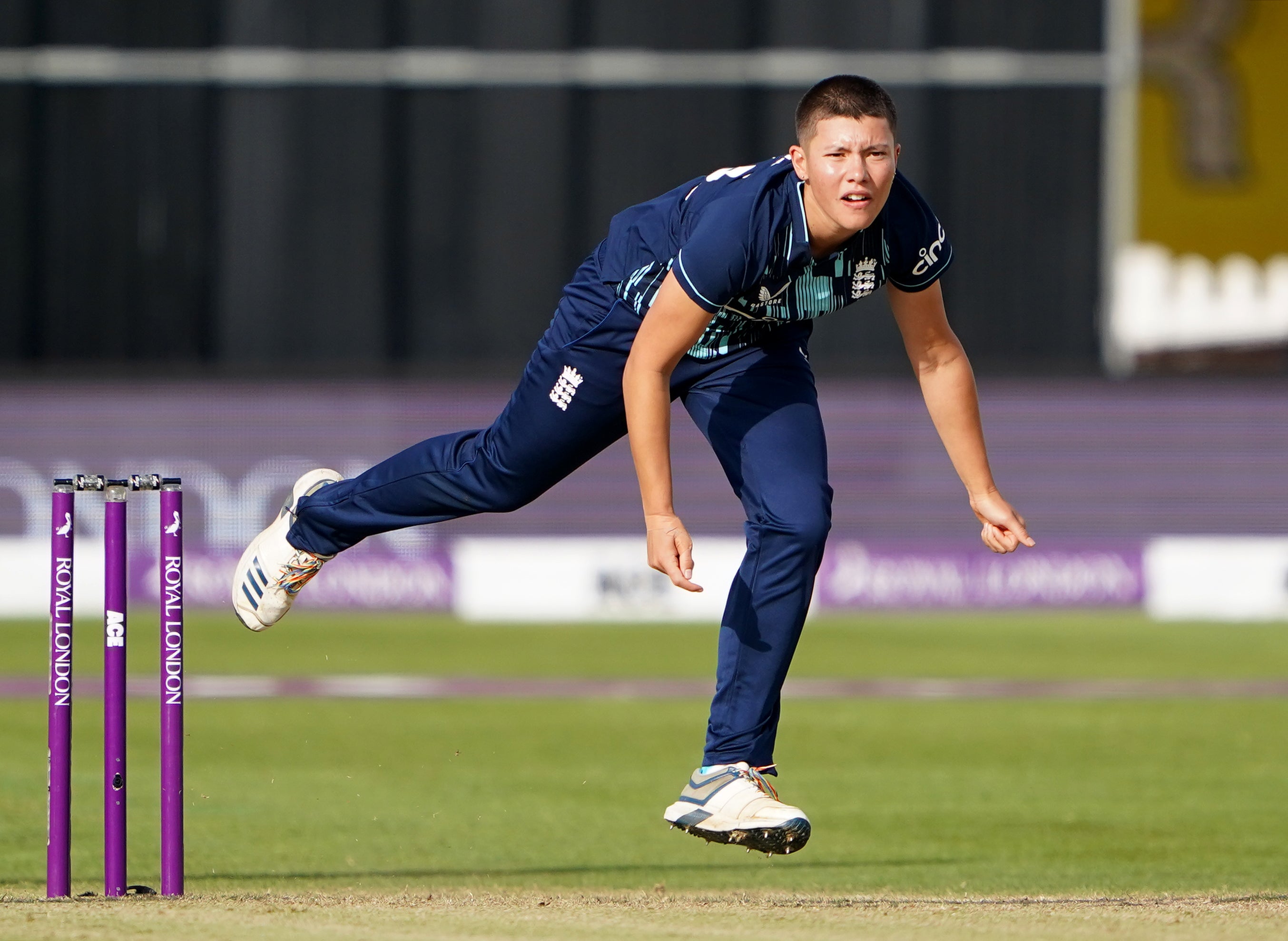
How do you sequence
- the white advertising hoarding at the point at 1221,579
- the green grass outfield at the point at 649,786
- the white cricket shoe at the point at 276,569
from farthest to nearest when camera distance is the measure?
the white advertising hoarding at the point at 1221,579 < the green grass outfield at the point at 649,786 < the white cricket shoe at the point at 276,569

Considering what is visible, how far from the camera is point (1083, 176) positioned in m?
16.7

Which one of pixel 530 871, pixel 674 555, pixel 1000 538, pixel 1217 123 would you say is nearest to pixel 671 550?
pixel 674 555

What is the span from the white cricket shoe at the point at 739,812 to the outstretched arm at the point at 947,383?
907mm

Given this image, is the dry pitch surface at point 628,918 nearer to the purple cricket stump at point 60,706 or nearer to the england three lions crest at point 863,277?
the purple cricket stump at point 60,706

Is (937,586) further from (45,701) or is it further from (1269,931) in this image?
(1269,931)

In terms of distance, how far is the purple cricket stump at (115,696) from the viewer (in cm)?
521

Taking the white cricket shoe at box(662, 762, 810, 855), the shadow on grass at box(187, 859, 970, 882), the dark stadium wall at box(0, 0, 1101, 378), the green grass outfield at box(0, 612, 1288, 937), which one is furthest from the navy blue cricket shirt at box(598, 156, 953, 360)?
the dark stadium wall at box(0, 0, 1101, 378)

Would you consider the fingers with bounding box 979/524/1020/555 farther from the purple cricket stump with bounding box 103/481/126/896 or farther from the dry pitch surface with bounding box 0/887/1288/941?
the purple cricket stump with bounding box 103/481/126/896

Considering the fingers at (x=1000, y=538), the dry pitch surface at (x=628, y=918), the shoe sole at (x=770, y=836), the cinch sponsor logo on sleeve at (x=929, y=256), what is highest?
the cinch sponsor logo on sleeve at (x=929, y=256)

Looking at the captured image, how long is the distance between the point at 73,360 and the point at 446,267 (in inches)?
122

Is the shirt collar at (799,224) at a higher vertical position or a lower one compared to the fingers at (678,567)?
higher

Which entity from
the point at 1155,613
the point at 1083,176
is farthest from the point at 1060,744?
the point at 1083,176

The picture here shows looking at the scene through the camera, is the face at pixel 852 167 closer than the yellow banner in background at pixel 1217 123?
Yes

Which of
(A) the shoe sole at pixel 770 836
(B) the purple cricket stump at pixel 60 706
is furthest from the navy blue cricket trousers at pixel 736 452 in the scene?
(B) the purple cricket stump at pixel 60 706
